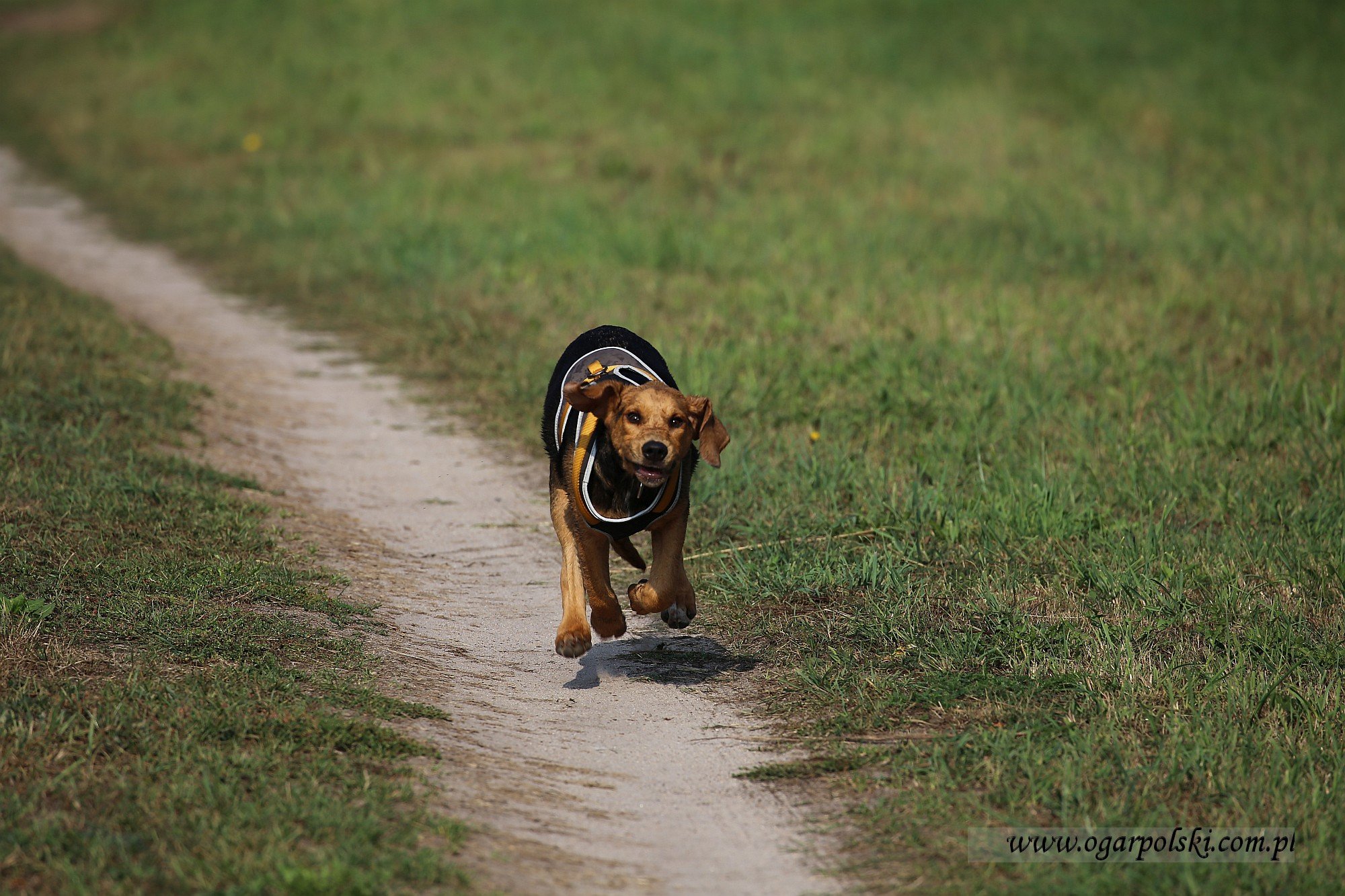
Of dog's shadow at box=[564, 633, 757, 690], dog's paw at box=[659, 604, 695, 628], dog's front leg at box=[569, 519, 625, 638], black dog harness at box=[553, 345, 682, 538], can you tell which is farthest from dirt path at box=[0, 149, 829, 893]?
black dog harness at box=[553, 345, 682, 538]

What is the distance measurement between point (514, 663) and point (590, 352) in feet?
4.49

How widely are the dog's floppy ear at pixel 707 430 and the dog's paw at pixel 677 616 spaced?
2.17 feet

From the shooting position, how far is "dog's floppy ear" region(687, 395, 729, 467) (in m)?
5.29

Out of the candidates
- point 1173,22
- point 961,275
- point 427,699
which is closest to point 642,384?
point 427,699

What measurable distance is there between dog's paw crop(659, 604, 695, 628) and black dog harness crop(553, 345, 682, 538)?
1.51 ft

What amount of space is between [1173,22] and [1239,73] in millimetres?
3993

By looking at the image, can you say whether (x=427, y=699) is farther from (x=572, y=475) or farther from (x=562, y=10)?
(x=562, y=10)

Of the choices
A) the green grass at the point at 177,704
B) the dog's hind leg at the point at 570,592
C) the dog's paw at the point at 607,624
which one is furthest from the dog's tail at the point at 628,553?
the green grass at the point at 177,704

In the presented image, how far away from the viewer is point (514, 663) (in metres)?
5.66

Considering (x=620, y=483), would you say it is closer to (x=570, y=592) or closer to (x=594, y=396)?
(x=594, y=396)

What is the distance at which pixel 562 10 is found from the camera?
27.0m

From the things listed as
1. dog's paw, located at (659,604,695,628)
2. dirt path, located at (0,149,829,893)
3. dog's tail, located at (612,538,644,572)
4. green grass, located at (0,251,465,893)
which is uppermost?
dog's tail, located at (612,538,644,572)

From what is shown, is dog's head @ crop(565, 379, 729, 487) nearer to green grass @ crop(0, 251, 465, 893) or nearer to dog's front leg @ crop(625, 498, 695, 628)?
dog's front leg @ crop(625, 498, 695, 628)

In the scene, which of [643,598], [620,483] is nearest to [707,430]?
[620,483]
